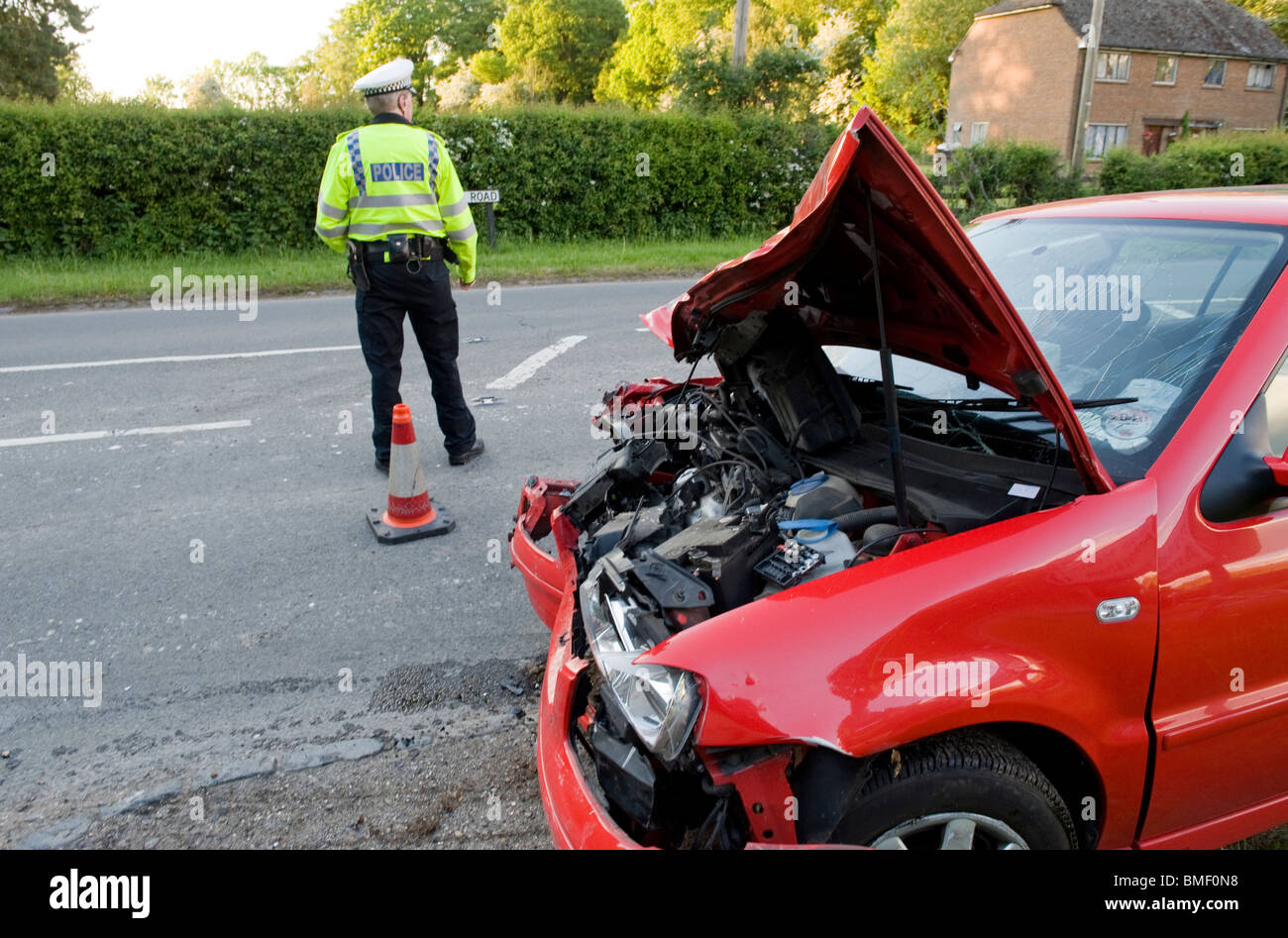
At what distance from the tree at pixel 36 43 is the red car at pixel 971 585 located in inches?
1322

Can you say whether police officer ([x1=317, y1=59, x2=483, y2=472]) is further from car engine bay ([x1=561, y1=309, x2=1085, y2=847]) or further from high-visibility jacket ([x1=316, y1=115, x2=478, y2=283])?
car engine bay ([x1=561, y1=309, x2=1085, y2=847])

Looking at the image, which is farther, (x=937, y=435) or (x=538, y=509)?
(x=538, y=509)

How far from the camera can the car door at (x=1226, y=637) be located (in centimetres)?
211

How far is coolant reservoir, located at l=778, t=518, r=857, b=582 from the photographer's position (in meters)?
2.38

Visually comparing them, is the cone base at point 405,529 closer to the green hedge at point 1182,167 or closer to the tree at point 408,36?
the green hedge at point 1182,167

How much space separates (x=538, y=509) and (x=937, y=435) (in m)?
1.40

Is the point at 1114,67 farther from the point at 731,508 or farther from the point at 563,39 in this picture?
the point at 731,508

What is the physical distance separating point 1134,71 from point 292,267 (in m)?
43.5

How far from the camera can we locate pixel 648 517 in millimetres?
2975

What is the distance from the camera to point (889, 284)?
266 cm

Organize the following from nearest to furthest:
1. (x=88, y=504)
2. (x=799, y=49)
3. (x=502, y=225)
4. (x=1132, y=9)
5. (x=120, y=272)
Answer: (x=88, y=504) < (x=120, y=272) < (x=502, y=225) < (x=799, y=49) < (x=1132, y=9)

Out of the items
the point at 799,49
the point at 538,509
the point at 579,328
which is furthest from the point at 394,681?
the point at 799,49

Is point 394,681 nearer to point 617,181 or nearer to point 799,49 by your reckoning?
point 617,181

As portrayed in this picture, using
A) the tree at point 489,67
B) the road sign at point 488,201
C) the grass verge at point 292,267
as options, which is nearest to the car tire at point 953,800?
the grass verge at point 292,267
